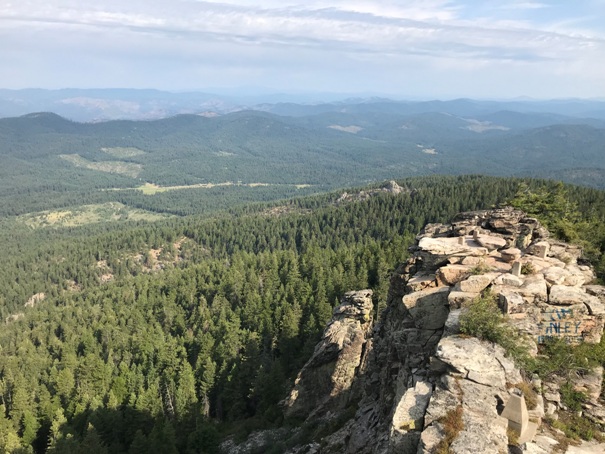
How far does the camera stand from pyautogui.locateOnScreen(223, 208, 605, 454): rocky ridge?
16.3 metres

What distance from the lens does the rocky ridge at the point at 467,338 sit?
16312 millimetres

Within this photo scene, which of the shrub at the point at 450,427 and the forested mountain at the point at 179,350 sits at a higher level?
the shrub at the point at 450,427

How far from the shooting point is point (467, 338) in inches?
781

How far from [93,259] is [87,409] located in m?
147

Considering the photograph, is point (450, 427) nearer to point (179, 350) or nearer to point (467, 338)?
point (467, 338)

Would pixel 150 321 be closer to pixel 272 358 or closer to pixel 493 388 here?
pixel 272 358

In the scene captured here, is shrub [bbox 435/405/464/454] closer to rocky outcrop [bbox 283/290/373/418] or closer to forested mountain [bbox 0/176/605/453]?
forested mountain [bbox 0/176/605/453]

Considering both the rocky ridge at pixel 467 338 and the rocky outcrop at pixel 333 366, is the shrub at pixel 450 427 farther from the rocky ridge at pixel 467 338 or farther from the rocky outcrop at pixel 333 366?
the rocky outcrop at pixel 333 366

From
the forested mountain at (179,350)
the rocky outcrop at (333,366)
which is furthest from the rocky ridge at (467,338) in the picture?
the forested mountain at (179,350)

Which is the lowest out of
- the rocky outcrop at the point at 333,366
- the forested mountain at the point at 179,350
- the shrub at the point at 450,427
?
the forested mountain at the point at 179,350

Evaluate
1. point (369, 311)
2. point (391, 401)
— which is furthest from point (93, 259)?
point (391, 401)

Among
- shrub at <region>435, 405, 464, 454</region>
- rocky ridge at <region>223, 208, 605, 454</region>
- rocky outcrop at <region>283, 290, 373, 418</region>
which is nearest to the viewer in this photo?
shrub at <region>435, 405, 464, 454</region>

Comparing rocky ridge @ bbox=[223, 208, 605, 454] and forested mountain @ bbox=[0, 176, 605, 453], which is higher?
rocky ridge @ bbox=[223, 208, 605, 454]

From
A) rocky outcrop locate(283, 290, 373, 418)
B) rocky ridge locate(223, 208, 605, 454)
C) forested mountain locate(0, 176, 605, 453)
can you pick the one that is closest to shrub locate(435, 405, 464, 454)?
rocky ridge locate(223, 208, 605, 454)
